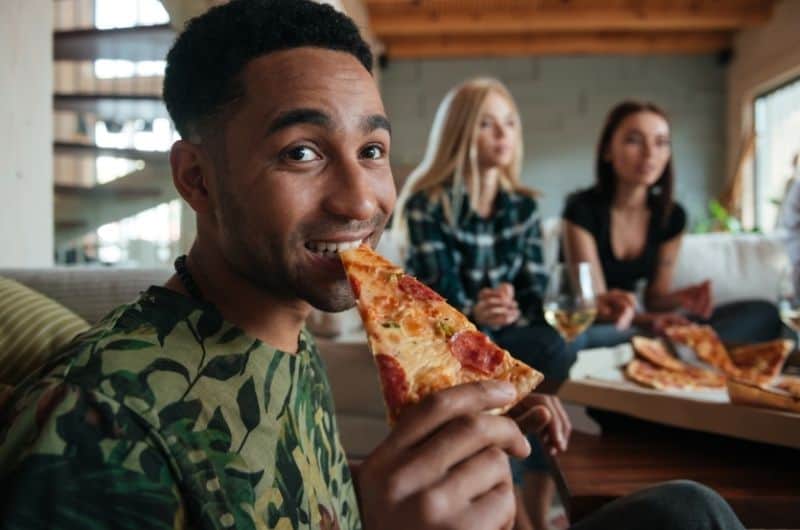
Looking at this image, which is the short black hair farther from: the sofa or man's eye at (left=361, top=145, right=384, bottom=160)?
the sofa

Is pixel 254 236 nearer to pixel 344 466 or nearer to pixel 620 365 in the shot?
pixel 344 466

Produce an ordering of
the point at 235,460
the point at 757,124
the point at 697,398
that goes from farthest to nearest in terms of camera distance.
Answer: the point at 757,124
the point at 697,398
the point at 235,460

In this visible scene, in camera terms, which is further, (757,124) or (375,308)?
(757,124)

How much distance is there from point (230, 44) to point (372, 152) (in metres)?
0.17

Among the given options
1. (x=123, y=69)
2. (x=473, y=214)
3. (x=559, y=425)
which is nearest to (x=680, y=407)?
(x=559, y=425)

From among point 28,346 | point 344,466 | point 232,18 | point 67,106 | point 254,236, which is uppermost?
point 67,106

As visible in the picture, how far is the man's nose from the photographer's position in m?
0.62

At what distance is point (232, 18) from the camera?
658 mm

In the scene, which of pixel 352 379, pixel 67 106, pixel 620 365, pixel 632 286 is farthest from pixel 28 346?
pixel 67 106

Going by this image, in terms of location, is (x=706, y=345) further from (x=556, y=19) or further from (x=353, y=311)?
(x=556, y=19)

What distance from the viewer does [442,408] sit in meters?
0.51

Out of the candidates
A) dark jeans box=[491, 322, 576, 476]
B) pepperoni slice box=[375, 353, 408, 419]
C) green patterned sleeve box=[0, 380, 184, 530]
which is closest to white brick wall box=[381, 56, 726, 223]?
dark jeans box=[491, 322, 576, 476]

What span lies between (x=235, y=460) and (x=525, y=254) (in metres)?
1.81

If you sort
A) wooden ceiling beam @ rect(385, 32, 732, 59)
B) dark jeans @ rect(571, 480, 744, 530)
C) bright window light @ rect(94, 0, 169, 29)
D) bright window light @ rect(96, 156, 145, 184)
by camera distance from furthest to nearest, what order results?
wooden ceiling beam @ rect(385, 32, 732, 59)
bright window light @ rect(96, 156, 145, 184)
bright window light @ rect(94, 0, 169, 29)
dark jeans @ rect(571, 480, 744, 530)
